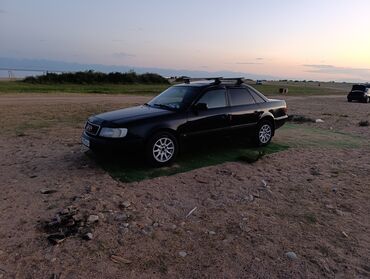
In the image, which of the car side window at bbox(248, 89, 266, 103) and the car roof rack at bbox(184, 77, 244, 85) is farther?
the car side window at bbox(248, 89, 266, 103)

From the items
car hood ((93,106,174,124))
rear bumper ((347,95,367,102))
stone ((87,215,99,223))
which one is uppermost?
car hood ((93,106,174,124))

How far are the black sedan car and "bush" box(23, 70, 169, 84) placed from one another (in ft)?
116

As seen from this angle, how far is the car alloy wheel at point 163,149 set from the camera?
666cm

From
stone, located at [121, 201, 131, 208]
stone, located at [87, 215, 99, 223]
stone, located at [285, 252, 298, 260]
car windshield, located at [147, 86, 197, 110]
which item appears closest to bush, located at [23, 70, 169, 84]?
car windshield, located at [147, 86, 197, 110]

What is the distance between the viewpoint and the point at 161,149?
6727 mm

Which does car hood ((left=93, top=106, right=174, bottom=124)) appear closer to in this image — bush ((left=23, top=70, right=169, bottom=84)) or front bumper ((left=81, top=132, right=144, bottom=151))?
front bumper ((left=81, top=132, right=144, bottom=151))

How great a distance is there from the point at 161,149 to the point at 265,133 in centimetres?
304

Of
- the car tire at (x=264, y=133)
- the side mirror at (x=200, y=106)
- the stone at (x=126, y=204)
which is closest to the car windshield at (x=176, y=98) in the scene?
the side mirror at (x=200, y=106)

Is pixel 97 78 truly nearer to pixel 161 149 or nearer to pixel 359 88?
pixel 359 88

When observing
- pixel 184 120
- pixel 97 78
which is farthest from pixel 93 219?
pixel 97 78

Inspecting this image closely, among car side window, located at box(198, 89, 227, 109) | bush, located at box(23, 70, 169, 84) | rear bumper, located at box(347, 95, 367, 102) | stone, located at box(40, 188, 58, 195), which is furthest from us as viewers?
bush, located at box(23, 70, 169, 84)

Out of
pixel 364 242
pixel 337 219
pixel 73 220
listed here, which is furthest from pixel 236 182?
pixel 73 220

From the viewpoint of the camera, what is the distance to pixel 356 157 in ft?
27.1

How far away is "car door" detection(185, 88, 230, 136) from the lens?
7152 millimetres
